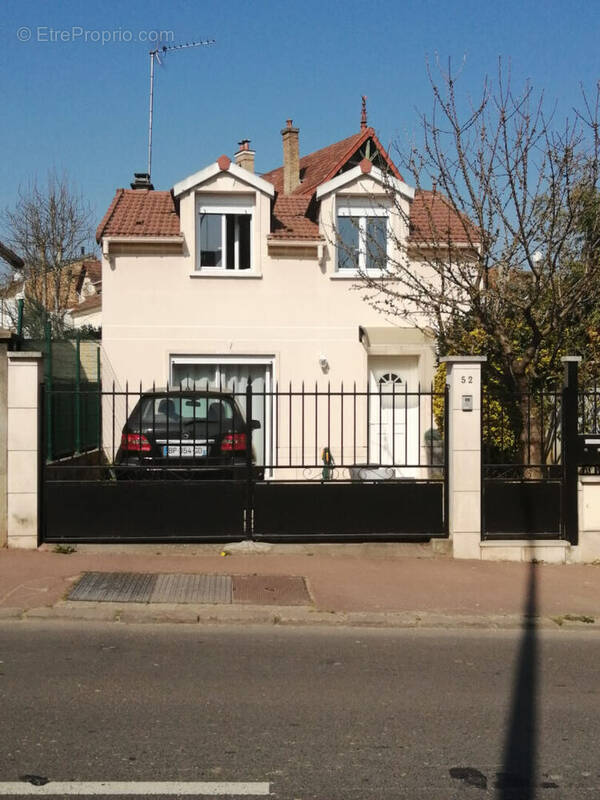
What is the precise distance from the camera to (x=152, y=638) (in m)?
7.73

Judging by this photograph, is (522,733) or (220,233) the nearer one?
(522,733)

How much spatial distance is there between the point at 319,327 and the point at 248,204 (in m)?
2.77

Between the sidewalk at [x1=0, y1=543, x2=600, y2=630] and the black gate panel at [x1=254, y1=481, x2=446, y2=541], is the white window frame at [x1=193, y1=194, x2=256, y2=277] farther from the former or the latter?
the sidewalk at [x1=0, y1=543, x2=600, y2=630]

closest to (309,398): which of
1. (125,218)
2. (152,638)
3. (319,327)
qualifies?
(319,327)

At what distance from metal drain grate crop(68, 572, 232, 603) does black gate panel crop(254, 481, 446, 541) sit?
129cm

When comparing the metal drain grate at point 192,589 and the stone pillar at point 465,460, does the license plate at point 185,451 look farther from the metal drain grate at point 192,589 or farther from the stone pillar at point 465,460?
the stone pillar at point 465,460

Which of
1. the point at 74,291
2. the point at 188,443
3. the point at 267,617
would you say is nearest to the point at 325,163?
the point at 188,443

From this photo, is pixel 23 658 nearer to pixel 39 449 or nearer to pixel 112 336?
pixel 39 449

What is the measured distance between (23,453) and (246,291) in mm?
8407

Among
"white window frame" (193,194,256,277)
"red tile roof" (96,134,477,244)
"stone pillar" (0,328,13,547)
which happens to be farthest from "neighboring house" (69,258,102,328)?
"stone pillar" (0,328,13,547)

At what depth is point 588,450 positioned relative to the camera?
1088cm

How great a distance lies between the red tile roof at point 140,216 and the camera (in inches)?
714

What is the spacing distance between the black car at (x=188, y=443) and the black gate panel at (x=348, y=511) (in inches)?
21.3

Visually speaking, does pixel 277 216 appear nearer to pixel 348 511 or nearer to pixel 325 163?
pixel 325 163
